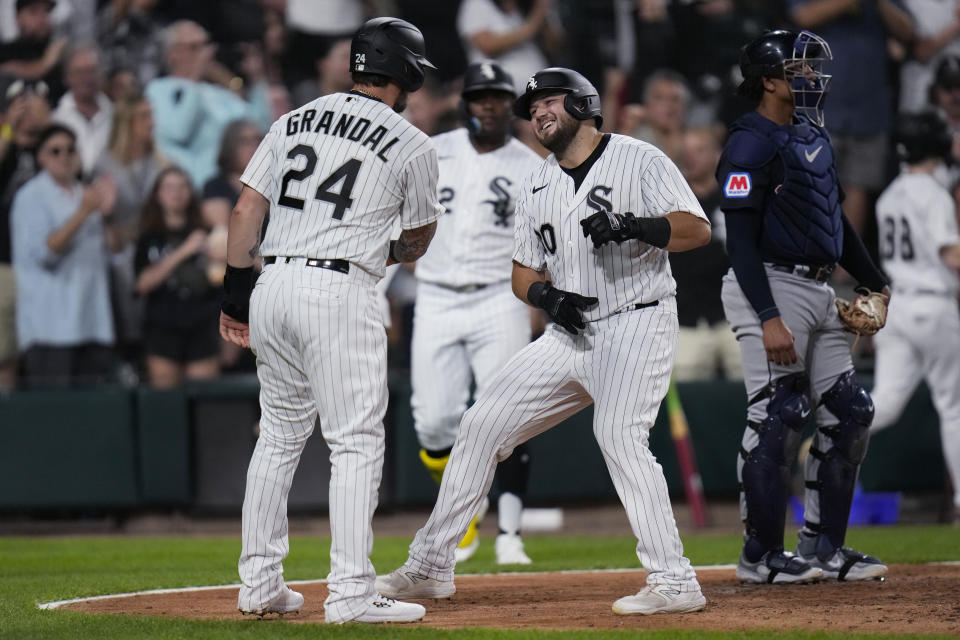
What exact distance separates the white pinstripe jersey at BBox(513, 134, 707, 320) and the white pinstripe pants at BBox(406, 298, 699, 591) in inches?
4.1

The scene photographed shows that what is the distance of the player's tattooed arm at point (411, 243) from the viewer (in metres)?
5.11

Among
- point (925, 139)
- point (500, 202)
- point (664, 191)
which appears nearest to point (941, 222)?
point (925, 139)

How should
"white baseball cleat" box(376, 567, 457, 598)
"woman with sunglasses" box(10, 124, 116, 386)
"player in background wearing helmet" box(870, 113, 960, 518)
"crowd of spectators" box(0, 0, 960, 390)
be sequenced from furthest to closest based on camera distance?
1. "crowd of spectators" box(0, 0, 960, 390)
2. "woman with sunglasses" box(10, 124, 116, 386)
3. "player in background wearing helmet" box(870, 113, 960, 518)
4. "white baseball cleat" box(376, 567, 457, 598)

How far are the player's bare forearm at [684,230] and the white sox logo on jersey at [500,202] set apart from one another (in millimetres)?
2734

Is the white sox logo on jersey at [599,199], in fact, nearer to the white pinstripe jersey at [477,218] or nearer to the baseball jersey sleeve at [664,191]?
the baseball jersey sleeve at [664,191]

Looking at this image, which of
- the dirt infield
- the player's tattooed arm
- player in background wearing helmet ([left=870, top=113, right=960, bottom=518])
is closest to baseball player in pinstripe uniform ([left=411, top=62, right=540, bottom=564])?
the dirt infield

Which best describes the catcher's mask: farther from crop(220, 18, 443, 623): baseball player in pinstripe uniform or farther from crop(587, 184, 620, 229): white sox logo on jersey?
crop(220, 18, 443, 623): baseball player in pinstripe uniform

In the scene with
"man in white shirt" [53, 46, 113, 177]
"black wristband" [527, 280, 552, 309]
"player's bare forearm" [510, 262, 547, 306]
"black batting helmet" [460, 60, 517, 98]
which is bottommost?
"black wristband" [527, 280, 552, 309]

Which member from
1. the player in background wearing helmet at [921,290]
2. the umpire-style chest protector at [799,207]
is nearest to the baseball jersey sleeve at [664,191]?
the umpire-style chest protector at [799,207]

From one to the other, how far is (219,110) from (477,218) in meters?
5.11

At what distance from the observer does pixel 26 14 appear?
1240 cm

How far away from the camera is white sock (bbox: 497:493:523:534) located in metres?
7.79

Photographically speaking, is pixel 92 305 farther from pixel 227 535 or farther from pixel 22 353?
pixel 227 535

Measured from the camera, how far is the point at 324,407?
475cm
